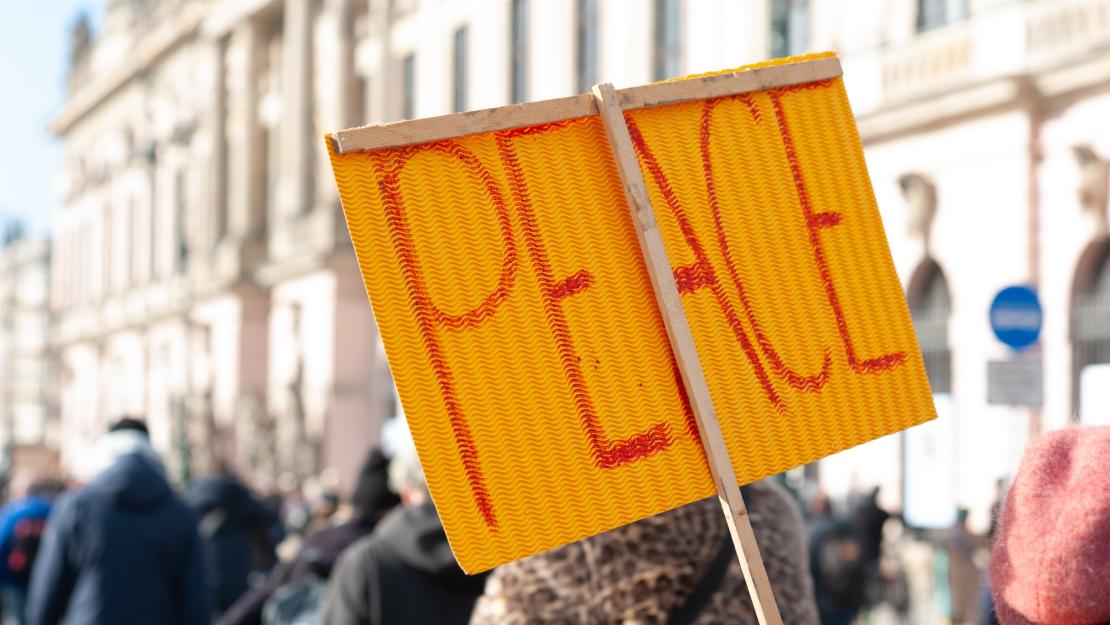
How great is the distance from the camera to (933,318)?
70.0ft

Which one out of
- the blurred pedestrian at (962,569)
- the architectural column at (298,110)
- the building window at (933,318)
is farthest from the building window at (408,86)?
the blurred pedestrian at (962,569)

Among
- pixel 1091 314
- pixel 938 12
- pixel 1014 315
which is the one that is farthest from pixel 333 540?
pixel 938 12

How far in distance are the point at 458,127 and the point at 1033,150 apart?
1729cm

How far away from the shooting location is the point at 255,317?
150ft

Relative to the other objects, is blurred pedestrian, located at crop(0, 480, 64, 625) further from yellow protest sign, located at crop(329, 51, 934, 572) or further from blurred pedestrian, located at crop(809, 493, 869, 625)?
yellow protest sign, located at crop(329, 51, 934, 572)

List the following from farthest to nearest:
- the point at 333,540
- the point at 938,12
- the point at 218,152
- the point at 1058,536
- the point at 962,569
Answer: the point at 218,152 < the point at 938,12 < the point at 962,569 < the point at 333,540 < the point at 1058,536

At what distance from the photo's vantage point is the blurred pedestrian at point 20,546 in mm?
10461

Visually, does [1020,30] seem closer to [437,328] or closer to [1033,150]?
[1033,150]

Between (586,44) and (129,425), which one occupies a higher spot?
(586,44)

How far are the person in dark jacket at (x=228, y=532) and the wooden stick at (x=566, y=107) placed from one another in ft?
30.6

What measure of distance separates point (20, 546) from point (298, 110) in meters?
33.6

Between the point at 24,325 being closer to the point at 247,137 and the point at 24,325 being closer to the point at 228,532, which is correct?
the point at 247,137

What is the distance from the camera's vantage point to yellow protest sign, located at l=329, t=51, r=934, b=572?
9.16ft

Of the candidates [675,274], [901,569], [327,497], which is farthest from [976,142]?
[675,274]
